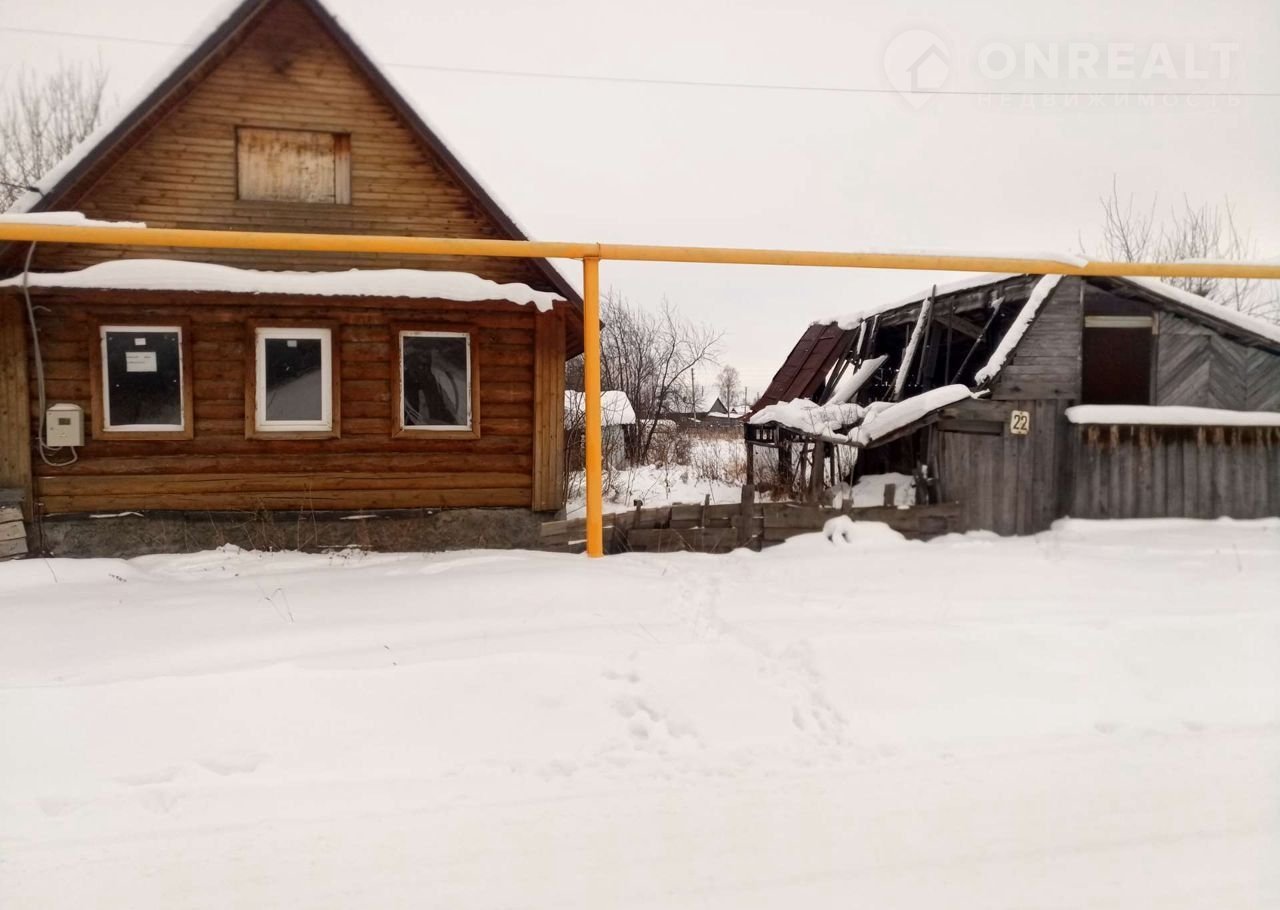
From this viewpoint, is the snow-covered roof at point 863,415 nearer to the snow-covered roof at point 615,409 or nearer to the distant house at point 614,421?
the distant house at point 614,421

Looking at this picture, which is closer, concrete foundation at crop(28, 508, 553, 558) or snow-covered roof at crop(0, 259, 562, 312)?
snow-covered roof at crop(0, 259, 562, 312)

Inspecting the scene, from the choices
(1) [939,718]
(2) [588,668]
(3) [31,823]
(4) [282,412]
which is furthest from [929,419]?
(3) [31,823]

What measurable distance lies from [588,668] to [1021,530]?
664 centimetres

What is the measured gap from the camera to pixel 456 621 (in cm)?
418

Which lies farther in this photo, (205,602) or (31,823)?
(205,602)

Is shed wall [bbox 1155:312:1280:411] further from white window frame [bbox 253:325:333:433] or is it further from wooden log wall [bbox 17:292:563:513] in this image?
white window frame [bbox 253:325:333:433]

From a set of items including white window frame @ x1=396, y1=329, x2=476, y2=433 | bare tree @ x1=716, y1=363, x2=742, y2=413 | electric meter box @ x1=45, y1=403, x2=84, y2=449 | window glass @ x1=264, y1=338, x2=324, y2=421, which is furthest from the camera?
bare tree @ x1=716, y1=363, x2=742, y2=413

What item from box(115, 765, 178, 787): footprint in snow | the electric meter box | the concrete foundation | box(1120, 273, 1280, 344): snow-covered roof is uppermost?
box(1120, 273, 1280, 344): snow-covered roof

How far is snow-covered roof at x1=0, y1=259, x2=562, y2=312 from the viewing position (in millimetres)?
7695

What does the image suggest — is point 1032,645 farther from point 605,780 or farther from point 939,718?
point 605,780

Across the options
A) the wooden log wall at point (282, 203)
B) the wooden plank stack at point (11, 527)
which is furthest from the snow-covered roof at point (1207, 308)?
the wooden plank stack at point (11, 527)

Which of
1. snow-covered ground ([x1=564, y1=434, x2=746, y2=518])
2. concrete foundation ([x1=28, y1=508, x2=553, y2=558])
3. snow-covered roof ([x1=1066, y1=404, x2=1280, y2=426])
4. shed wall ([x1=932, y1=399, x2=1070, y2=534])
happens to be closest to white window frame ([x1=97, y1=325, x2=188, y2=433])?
concrete foundation ([x1=28, y1=508, x2=553, y2=558])

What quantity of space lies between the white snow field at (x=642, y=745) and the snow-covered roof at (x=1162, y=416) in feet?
12.1

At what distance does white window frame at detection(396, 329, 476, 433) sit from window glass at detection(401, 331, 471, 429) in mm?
12
